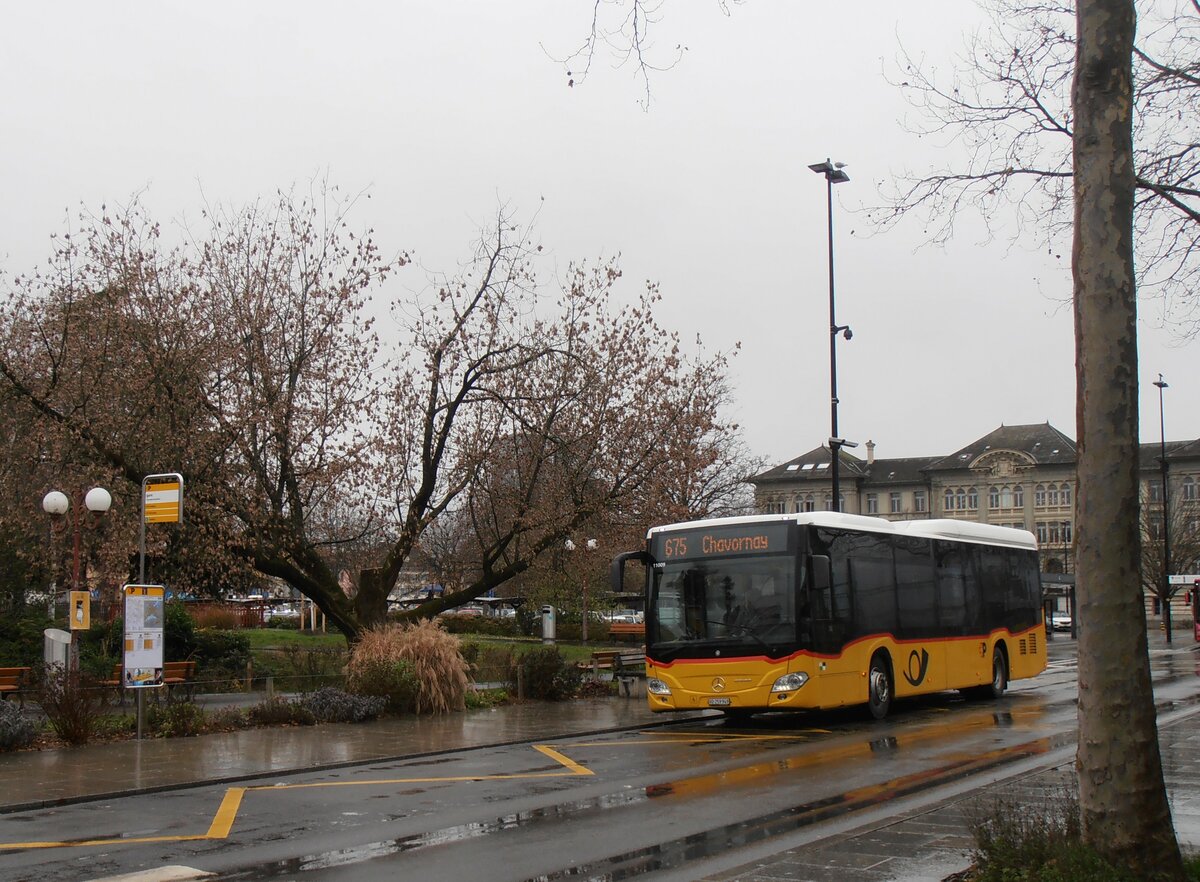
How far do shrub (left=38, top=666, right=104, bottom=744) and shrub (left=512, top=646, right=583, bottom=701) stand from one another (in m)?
8.88

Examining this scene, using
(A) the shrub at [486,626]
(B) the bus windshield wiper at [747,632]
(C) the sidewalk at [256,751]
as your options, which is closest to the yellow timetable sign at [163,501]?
(C) the sidewalk at [256,751]

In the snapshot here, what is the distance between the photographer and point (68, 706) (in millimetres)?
16219

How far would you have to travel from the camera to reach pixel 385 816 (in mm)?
10922

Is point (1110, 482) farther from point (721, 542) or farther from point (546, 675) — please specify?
point (546, 675)

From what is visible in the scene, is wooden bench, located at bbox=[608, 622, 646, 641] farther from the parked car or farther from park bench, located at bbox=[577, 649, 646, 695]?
the parked car

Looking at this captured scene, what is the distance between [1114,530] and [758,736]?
11.7 meters

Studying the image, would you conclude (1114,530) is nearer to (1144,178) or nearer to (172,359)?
(1144,178)

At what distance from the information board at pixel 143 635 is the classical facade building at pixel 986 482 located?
8102cm

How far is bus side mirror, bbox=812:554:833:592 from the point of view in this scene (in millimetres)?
17641

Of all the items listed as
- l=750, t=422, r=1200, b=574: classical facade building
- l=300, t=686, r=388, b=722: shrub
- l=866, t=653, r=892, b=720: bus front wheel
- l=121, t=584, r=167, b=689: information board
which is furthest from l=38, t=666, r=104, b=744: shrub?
l=750, t=422, r=1200, b=574: classical facade building

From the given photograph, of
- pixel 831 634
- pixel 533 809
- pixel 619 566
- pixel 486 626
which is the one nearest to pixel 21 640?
pixel 619 566

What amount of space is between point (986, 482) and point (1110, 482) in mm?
104405

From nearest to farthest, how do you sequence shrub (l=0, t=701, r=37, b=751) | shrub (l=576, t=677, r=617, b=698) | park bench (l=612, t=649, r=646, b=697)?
shrub (l=0, t=701, r=37, b=751) → shrub (l=576, t=677, r=617, b=698) → park bench (l=612, t=649, r=646, b=697)

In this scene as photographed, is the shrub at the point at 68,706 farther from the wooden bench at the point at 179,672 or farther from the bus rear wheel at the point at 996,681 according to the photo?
the bus rear wheel at the point at 996,681
